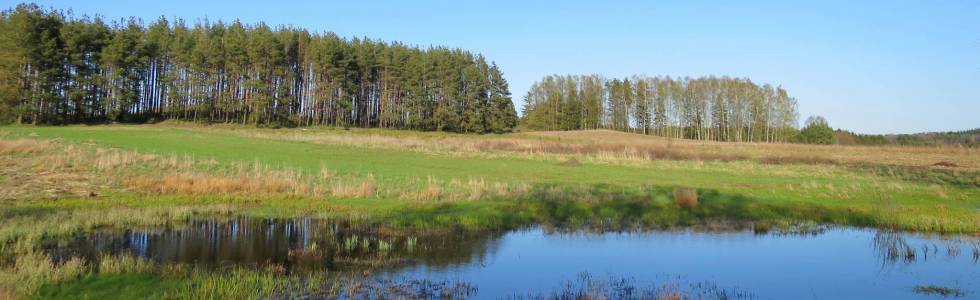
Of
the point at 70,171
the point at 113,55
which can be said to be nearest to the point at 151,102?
the point at 113,55

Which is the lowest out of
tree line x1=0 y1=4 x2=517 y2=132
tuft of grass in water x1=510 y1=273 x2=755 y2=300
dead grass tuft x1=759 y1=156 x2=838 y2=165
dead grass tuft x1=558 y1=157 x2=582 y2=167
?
tuft of grass in water x1=510 y1=273 x2=755 y2=300

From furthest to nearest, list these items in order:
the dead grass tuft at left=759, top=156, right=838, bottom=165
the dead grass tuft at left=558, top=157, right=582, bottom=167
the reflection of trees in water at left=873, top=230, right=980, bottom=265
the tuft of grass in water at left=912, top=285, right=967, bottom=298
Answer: the dead grass tuft at left=759, top=156, right=838, bottom=165
the dead grass tuft at left=558, top=157, right=582, bottom=167
the reflection of trees in water at left=873, top=230, right=980, bottom=265
the tuft of grass in water at left=912, top=285, right=967, bottom=298

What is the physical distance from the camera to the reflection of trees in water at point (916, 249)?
1470 centimetres

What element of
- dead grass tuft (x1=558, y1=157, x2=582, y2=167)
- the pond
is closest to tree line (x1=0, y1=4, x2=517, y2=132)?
dead grass tuft (x1=558, y1=157, x2=582, y2=167)

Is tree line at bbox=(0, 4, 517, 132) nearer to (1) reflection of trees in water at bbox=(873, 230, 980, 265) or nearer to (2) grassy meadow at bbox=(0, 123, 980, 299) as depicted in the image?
(2) grassy meadow at bbox=(0, 123, 980, 299)

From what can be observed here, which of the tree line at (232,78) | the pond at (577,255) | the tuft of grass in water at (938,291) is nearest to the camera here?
the tuft of grass in water at (938,291)

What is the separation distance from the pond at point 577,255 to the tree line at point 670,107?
316ft

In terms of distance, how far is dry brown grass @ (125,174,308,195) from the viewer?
22.8 metres

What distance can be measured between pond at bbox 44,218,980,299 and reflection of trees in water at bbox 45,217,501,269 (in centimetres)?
3

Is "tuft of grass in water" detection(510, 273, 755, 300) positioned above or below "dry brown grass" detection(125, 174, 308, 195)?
below

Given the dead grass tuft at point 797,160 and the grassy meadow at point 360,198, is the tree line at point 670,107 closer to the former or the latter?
the dead grass tuft at point 797,160

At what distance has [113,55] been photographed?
7138 centimetres

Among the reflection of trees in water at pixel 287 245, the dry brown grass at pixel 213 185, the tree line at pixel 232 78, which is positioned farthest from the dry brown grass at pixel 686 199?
the tree line at pixel 232 78

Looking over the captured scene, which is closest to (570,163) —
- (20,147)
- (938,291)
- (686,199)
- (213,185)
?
(686,199)
